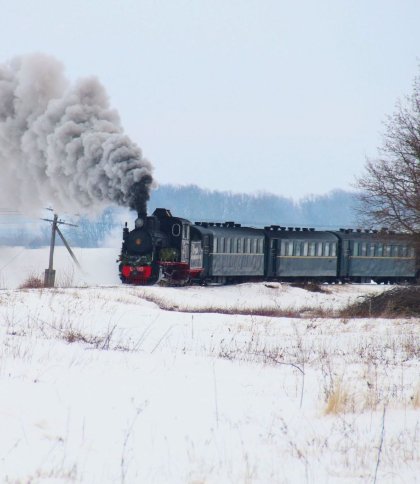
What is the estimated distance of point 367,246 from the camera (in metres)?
41.7

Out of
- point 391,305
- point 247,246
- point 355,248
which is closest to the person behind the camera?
point 391,305

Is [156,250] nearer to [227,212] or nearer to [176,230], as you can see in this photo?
[176,230]

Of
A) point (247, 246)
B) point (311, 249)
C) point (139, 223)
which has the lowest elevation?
point (247, 246)

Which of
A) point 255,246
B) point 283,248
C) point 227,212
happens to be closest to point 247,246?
point 255,246

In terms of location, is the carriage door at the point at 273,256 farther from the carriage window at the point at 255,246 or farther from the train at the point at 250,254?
the carriage window at the point at 255,246

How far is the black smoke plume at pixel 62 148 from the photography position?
3291 cm

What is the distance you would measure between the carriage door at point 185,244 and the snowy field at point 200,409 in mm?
17265

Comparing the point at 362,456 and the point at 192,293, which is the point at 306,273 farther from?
the point at 362,456

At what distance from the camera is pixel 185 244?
3128 centimetres

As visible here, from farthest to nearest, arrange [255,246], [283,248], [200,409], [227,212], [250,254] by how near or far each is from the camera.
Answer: [227,212] → [283,248] → [255,246] → [250,254] → [200,409]

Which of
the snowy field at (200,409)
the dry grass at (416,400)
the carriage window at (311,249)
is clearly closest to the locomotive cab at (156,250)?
the carriage window at (311,249)

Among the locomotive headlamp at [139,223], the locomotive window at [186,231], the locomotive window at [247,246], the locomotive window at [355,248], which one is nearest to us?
the locomotive headlamp at [139,223]

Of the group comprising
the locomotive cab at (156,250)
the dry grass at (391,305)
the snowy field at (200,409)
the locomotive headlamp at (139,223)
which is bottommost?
the snowy field at (200,409)

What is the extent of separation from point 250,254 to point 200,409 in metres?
29.5
